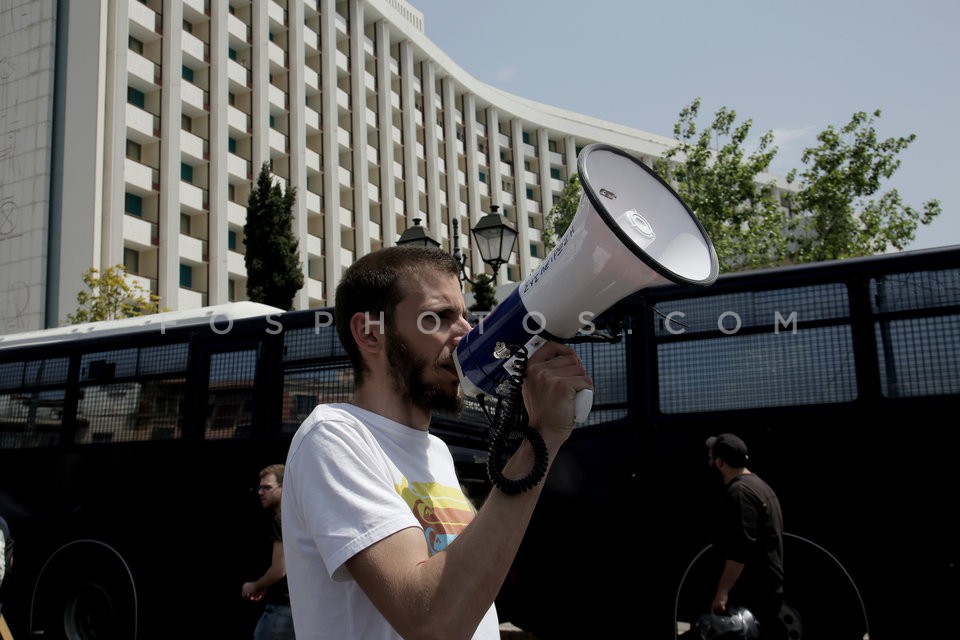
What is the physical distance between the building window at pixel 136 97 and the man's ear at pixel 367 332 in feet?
106

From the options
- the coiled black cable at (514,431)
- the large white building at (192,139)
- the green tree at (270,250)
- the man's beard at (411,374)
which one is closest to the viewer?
the coiled black cable at (514,431)

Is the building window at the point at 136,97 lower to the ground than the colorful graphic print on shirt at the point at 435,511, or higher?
higher

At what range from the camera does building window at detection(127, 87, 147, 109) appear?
30672 mm

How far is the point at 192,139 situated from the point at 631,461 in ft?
99.5

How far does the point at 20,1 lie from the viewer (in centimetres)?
3100

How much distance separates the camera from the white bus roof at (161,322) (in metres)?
7.74

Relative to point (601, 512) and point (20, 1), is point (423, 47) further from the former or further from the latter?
point (601, 512)

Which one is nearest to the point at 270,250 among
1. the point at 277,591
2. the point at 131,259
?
the point at 131,259

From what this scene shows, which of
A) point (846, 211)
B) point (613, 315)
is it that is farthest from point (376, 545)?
point (846, 211)

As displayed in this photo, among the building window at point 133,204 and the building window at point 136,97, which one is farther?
the building window at point 136,97

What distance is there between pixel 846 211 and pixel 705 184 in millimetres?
4546

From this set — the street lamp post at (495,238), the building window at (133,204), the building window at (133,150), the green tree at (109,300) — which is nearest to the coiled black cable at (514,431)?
the street lamp post at (495,238)

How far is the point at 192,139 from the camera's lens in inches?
1273

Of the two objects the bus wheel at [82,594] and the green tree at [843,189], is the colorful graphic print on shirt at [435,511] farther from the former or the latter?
the green tree at [843,189]
